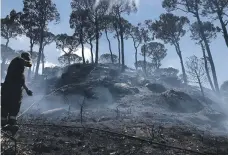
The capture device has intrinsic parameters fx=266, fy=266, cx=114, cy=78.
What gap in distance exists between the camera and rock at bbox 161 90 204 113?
27.3m

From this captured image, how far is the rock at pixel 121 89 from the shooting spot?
31.0 m

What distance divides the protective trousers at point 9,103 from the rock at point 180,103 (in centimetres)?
2024

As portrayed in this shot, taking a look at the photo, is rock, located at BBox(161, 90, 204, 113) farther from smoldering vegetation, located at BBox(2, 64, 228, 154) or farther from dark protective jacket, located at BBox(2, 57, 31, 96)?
dark protective jacket, located at BBox(2, 57, 31, 96)

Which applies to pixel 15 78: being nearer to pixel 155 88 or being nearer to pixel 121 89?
pixel 121 89

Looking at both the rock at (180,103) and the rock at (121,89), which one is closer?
the rock at (180,103)

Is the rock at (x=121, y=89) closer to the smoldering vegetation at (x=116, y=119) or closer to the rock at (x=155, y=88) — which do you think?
the smoldering vegetation at (x=116, y=119)

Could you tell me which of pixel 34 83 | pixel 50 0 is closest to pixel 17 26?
pixel 50 0

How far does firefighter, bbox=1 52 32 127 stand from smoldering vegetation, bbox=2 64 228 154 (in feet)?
1.56

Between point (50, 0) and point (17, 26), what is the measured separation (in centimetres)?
761

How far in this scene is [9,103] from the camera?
8836 mm

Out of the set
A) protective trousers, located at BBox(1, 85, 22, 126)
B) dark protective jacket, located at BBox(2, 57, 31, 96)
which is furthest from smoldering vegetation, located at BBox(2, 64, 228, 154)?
dark protective jacket, located at BBox(2, 57, 31, 96)

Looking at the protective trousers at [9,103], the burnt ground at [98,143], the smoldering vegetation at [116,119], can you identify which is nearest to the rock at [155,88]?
the smoldering vegetation at [116,119]

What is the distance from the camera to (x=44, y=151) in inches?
319

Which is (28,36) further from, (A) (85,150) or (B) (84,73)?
(A) (85,150)
